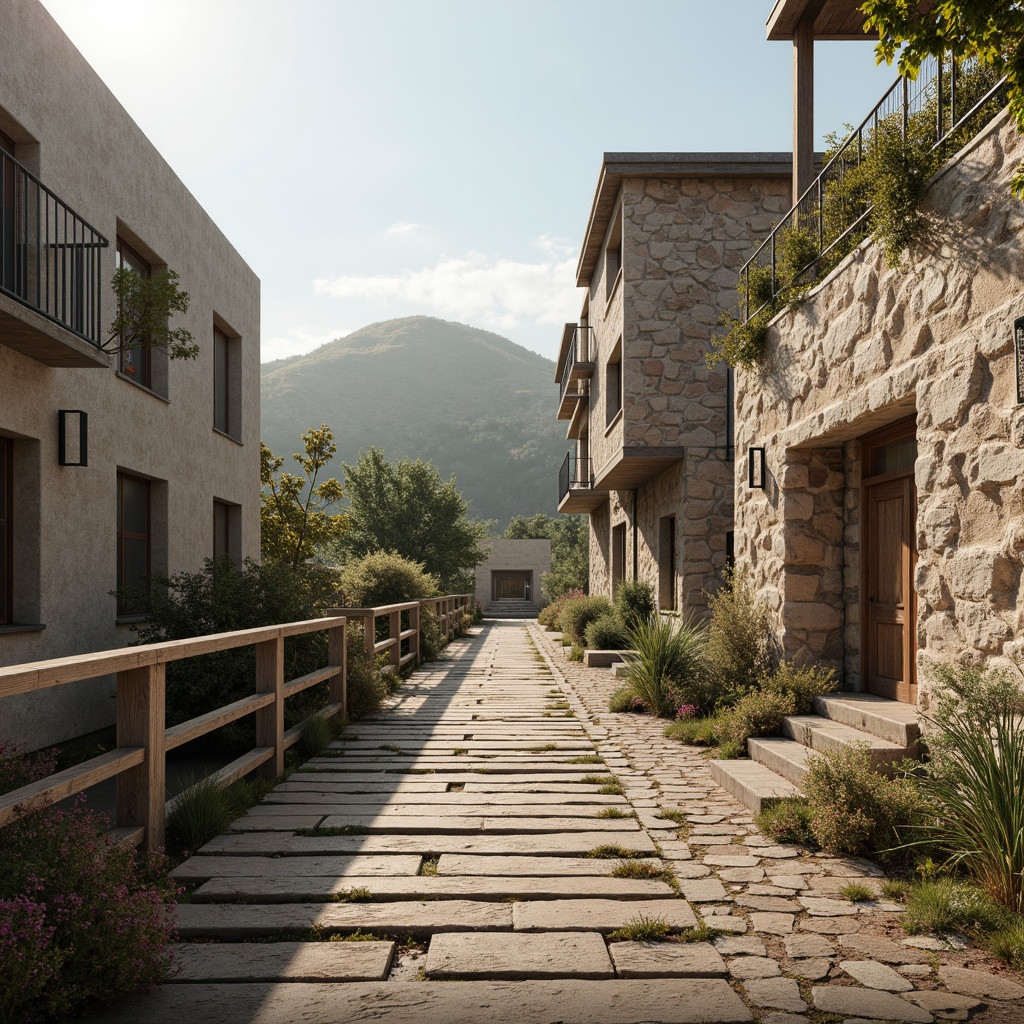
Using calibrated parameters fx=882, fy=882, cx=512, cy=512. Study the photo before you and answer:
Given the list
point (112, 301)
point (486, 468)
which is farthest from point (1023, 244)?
point (486, 468)

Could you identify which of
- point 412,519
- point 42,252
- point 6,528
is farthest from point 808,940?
point 412,519

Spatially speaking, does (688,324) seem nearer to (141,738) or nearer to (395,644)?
(395,644)

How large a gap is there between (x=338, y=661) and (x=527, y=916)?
4.65 meters

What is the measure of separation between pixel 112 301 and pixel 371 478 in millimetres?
24770

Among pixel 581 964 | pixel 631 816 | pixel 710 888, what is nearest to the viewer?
pixel 581 964

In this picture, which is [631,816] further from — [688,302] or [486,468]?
[486,468]

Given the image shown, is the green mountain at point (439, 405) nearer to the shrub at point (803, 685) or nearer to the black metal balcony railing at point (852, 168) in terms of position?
the black metal balcony railing at point (852, 168)

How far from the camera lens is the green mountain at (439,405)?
94.6m

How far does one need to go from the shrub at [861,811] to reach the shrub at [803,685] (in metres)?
2.38

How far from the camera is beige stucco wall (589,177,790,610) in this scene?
12562 millimetres

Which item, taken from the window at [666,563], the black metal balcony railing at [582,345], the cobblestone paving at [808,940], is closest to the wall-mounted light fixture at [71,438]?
the cobblestone paving at [808,940]

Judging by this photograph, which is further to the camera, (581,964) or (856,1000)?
(581,964)

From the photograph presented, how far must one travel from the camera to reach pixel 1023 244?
4344mm

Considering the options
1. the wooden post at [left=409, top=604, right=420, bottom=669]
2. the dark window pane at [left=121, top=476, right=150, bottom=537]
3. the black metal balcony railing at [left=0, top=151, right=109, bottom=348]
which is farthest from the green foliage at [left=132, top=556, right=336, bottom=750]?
the wooden post at [left=409, top=604, right=420, bottom=669]
